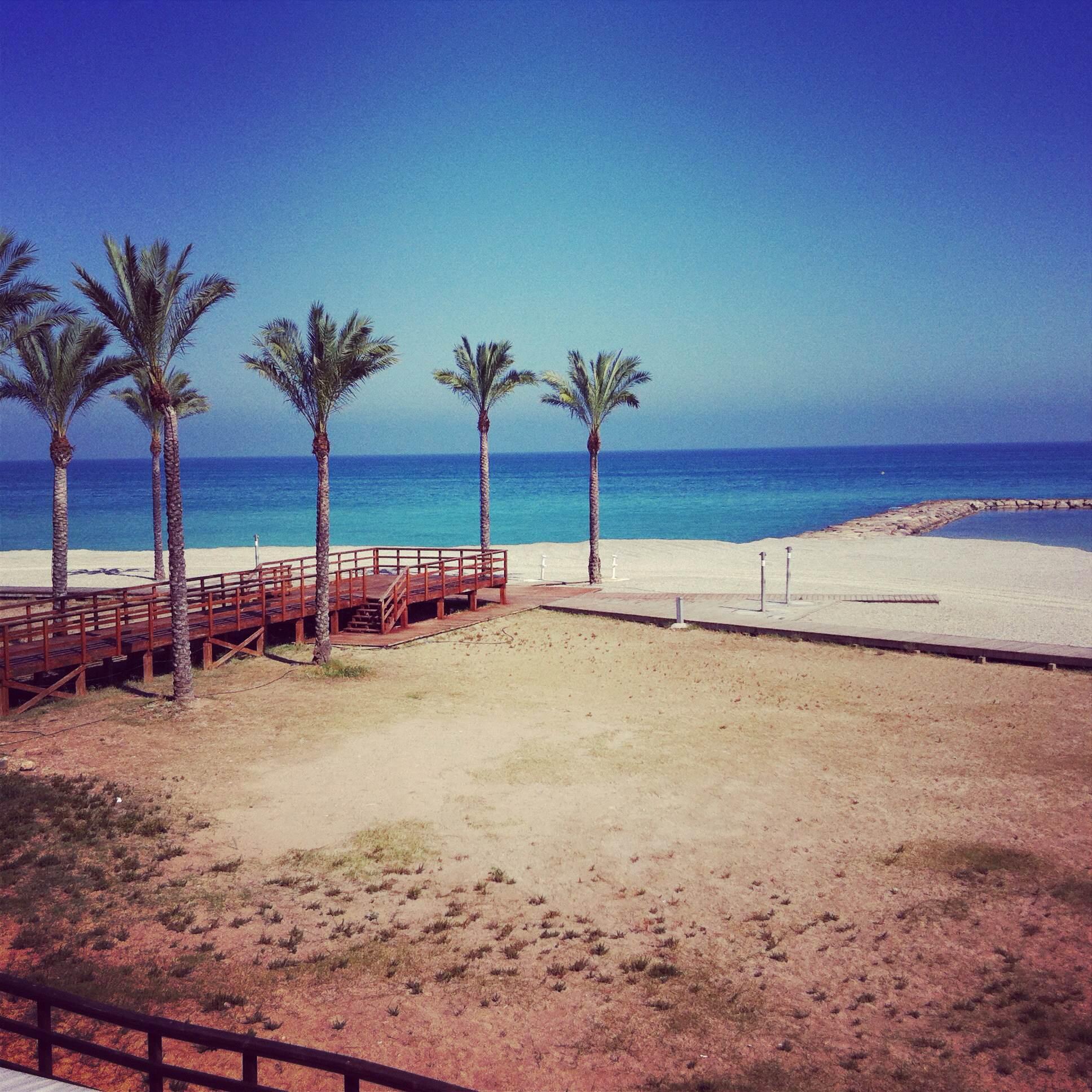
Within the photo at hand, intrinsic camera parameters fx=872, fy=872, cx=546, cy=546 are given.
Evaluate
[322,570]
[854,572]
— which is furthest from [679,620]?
[854,572]

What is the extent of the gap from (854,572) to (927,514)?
4680cm

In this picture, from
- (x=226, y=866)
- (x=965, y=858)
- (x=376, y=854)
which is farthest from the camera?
(x=376, y=854)

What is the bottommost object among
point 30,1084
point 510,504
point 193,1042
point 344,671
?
point 344,671

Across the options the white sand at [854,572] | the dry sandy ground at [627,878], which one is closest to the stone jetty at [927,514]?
the white sand at [854,572]

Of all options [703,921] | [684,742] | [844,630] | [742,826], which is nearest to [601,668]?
[684,742]

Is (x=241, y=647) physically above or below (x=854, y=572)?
below

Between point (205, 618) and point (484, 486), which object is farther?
point (484, 486)

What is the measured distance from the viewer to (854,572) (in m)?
41.7

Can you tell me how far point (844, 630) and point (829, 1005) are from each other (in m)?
17.4

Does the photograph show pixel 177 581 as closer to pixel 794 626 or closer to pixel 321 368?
pixel 321 368

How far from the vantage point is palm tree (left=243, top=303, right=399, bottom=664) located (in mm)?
20547

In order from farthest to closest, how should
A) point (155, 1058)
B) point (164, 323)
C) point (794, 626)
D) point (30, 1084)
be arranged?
point (794, 626) → point (164, 323) → point (30, 1084) → point (155, 1058)

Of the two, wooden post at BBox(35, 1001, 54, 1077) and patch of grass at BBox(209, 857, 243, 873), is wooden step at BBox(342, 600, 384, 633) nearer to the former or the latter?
patch of grass at BBox(209, 857, 243, 873)

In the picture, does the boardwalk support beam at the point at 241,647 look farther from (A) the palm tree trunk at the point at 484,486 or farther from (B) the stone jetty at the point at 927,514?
(B) the stone jetty at the point at 927,514
